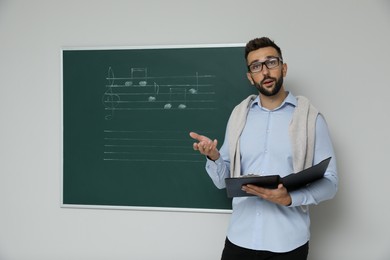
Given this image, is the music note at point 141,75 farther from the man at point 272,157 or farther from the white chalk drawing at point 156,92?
the man at point 272,157

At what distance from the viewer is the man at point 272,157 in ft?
5.67

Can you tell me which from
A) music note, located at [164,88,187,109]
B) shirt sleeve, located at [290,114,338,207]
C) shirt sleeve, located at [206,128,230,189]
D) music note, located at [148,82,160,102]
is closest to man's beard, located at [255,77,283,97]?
shirt sleeve, located at [290,114,338,207]

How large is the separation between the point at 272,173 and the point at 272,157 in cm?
8

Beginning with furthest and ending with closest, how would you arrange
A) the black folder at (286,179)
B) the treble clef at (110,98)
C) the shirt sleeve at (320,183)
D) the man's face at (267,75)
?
the treble clef at (110,98), the man's face at (267,75), the shirt sleeve at (320,183), the black folder at (286,179)

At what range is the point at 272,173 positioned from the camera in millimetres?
1788

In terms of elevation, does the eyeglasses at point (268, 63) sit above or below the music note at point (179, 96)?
above

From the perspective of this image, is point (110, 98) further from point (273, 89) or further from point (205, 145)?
point (273, 89)

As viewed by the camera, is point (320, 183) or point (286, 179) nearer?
point (286, 179)

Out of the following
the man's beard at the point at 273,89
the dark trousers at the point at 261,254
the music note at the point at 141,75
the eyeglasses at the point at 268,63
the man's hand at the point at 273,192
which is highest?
the music note at the point at 141,75

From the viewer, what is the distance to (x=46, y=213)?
2660mm

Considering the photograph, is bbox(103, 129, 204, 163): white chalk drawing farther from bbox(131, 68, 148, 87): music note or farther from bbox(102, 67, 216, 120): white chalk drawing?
bbox(131, 68, 148, 87): music note

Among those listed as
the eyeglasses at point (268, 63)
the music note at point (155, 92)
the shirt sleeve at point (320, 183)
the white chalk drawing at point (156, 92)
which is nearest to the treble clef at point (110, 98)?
the white chalk drawing at point (156, 92)

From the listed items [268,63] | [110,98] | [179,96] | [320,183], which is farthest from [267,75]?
[110,98]

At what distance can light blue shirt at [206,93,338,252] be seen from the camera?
172 cm
